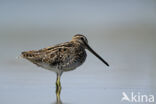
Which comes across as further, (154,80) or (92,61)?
(92,61)

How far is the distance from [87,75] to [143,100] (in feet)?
4.18

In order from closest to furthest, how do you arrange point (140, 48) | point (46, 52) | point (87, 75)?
1. point (46, 52)
2. point (87, 75)
3. point (140, 48)

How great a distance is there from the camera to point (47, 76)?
762cm

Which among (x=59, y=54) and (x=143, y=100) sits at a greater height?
(x=59, y=54)

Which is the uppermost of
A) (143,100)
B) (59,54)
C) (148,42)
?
(148,42)

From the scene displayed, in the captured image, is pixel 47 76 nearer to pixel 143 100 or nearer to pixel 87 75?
pixel 87 75

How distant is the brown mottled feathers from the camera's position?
6.88 metres

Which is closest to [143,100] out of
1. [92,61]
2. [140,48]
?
[92,61]

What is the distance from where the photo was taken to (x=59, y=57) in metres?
6.89

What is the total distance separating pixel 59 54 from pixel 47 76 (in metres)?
0.79

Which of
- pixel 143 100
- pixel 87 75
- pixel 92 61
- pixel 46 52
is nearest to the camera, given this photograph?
pixel 143 100

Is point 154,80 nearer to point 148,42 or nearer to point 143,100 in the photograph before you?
point 143,100

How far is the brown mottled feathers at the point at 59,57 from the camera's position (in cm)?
688

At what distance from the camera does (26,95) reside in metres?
6.61
